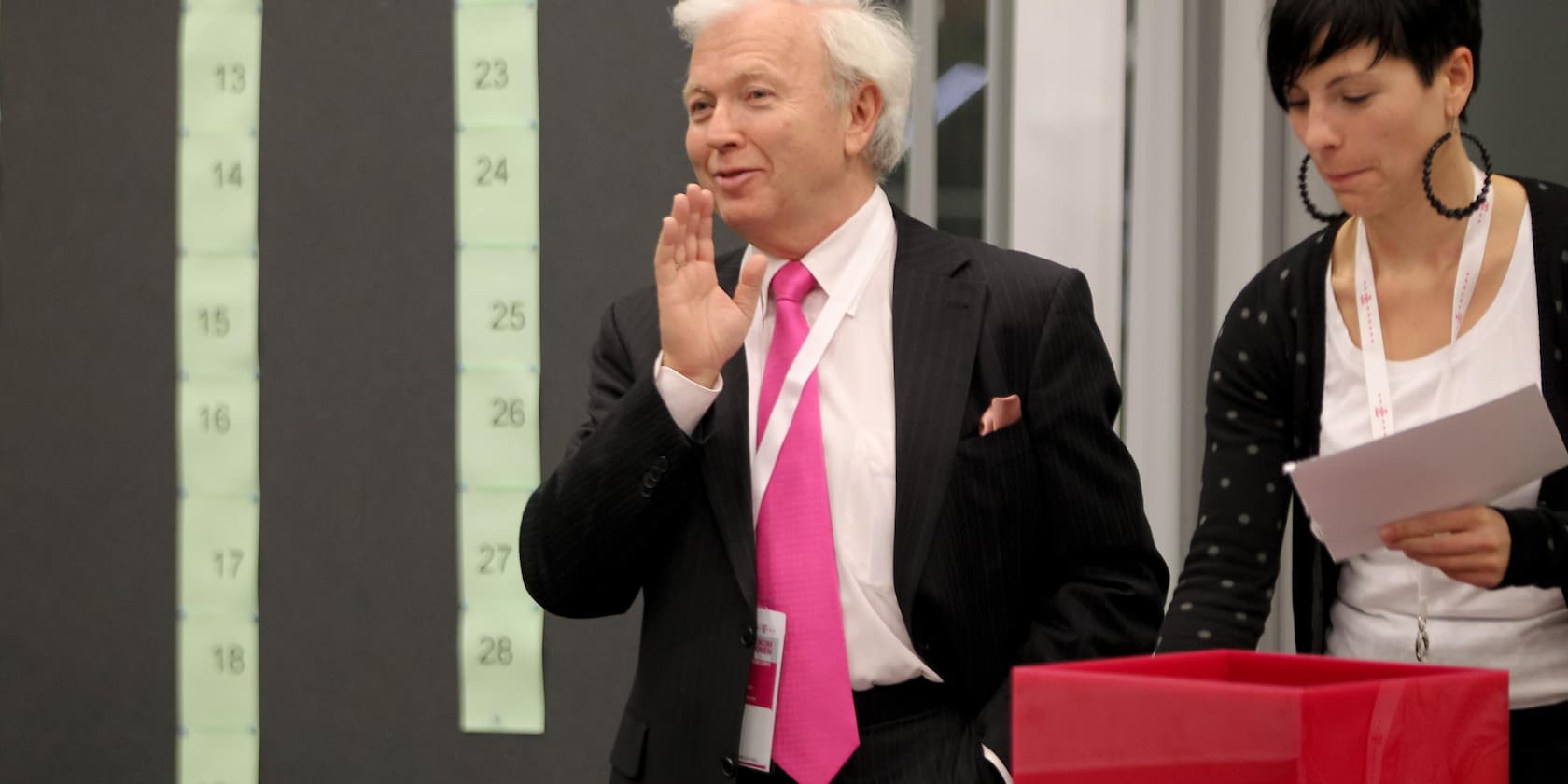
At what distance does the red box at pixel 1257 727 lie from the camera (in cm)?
105

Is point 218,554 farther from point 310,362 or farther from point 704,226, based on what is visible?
point 704,226

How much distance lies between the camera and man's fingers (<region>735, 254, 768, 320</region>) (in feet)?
6.09

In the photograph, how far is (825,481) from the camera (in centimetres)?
181

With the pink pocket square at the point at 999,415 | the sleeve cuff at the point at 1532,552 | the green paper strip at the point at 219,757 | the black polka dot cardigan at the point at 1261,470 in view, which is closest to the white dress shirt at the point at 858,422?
the pink pocket square at the point at 999,415

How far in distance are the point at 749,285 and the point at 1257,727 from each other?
96 centimetres

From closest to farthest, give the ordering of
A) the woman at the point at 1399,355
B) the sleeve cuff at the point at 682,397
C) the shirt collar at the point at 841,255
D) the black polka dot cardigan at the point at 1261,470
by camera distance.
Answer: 1. the woman at the point at 1399,355
2. the black polka dot cardigan at the point at 1261,470
3. the sleeve cuff at the point at 682,397
4. the shirt collar at the point at 841,255

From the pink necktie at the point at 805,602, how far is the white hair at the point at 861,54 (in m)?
0.40

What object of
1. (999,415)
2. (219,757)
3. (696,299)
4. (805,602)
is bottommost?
(219,757)

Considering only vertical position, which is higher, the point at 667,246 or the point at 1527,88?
the point at 1527,88

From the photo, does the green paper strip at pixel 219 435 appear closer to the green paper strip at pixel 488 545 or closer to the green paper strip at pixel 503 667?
the green paper strip at pixel 488 545

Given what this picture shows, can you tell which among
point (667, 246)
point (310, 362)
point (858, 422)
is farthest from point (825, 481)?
point (310, 362)

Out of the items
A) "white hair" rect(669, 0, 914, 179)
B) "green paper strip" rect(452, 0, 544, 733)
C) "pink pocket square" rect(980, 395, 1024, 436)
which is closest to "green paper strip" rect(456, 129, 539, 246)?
"green paper strip" rect(452, 0, 544, 733)

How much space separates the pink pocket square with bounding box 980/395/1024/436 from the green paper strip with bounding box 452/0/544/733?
4.92ft

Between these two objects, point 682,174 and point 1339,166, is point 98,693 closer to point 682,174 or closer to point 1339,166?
point 682,174
